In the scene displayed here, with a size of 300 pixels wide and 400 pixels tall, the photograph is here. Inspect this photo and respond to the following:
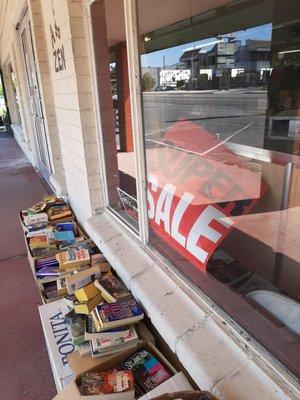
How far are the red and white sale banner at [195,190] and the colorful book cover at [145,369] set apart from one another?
46 centimetres

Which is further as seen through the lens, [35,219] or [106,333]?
[35,219]

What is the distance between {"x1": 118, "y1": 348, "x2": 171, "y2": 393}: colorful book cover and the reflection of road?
1121 millimetres

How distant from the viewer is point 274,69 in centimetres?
255

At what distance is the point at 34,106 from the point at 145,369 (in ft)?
14.6

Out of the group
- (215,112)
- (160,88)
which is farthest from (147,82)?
(215,112)

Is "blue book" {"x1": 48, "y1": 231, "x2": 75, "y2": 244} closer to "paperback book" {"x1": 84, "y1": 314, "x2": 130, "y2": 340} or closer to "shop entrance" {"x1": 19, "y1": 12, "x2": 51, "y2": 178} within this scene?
"paperback book" {"x1": 84, "y1": 314, "x2": 130, "y2": 340}

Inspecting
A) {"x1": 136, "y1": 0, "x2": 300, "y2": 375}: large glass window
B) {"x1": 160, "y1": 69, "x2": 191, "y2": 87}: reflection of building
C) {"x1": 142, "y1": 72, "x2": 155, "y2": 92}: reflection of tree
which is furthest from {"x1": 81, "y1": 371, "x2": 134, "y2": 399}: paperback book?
{"x1": 160, "y1": 69, "x2": 191, "y2": 87}: reflection of building

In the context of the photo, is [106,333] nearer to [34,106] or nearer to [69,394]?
[69,394]

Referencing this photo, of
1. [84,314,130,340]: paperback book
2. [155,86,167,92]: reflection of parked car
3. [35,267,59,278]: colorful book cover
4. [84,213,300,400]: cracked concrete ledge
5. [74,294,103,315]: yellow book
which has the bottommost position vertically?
[35,267,59,278]: colorful book cover

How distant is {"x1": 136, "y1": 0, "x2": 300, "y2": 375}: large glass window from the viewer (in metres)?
1.50

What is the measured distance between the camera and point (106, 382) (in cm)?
123

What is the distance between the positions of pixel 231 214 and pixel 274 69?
148 centimetres

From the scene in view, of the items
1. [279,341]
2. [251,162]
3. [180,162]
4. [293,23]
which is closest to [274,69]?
[293,23]

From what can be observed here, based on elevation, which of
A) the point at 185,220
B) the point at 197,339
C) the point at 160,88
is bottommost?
the point at 197,339
